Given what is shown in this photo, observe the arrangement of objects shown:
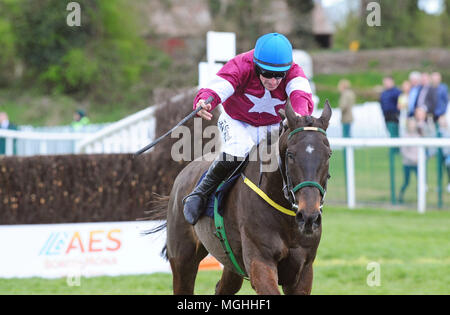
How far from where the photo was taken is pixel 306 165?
4109 mm

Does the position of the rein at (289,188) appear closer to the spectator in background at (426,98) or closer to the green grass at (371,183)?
the green grass at (371,183)

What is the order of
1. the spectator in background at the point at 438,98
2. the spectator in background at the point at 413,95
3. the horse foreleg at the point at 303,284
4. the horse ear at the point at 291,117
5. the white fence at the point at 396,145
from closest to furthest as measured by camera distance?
the horse ear at the point at 291,117 < the horse foreleg at the point at 303,284 < the white fence at the point at 396,145 < the spectator in background at the point at 438,98 < the spectator in background at the point at 413,95

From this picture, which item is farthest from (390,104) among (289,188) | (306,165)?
(306,165)

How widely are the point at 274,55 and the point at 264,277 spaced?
4.70ft

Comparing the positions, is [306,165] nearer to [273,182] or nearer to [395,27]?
[273,182]

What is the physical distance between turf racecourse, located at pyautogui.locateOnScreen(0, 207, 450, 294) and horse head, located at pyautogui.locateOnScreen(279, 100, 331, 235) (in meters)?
3.11

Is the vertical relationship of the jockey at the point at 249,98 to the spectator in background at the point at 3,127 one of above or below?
above

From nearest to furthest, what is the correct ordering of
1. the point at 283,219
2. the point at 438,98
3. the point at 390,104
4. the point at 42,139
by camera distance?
the point at 283,219, the point at 438,98, the point at 390,104, the point at 42,139

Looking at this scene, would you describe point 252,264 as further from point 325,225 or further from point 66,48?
point 66,48

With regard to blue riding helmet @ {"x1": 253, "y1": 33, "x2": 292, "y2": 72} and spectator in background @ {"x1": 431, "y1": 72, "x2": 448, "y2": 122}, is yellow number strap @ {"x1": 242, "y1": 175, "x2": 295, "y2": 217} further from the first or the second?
spectator in background @ {"x1": 431, "y1": 72, "x2": 448, "y2": 122}

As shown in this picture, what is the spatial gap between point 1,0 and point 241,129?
31741 mm

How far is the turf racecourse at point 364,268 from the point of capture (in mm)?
7207

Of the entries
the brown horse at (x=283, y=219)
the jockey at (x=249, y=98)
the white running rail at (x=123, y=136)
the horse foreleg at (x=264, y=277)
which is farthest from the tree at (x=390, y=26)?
the horse foreleg at (x=264, y=277)

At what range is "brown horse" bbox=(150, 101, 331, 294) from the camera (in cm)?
411
